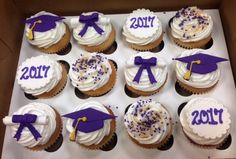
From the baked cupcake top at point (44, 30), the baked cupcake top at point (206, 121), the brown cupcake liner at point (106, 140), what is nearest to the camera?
the baked cupcake top at point (206, 121)

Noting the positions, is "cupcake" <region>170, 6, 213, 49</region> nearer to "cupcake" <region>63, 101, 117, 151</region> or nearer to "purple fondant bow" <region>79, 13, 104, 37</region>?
"purple fondant bow" <region>79, 13, 104, 37</region>

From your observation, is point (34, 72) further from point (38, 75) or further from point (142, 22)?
point (142, 22)

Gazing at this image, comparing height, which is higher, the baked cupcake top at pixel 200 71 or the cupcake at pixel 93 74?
the cupcake at pixel 93 74

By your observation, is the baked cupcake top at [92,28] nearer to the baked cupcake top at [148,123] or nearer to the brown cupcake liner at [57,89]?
the brown cupcake liner at [57,89]

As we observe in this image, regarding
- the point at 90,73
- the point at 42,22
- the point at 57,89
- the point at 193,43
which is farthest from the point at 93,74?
the point at 193,43

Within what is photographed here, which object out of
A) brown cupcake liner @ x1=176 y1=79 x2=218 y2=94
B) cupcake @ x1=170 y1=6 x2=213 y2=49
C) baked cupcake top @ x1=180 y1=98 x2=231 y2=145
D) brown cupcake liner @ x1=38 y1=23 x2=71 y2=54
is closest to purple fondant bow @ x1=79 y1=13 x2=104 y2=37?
brown cupcake liner @ x1=38 y1=23 x2=71 y2=54

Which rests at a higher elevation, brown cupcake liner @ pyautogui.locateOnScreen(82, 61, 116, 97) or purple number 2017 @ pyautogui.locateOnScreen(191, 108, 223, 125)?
brown cupcake liner @ pyautogui.locateOnScreen(82, 61, 116, 97)

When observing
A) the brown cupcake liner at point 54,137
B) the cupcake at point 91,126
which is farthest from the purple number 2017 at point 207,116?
the brown cupcake liner at point 54,137
